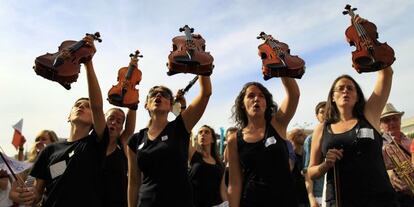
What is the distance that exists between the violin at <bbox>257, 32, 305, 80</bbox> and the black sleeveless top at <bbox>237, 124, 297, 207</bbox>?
60cm

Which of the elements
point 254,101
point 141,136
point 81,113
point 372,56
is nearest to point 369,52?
point 372,56

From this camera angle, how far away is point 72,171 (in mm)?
3762

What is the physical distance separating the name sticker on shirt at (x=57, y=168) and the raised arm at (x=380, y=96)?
2.90m

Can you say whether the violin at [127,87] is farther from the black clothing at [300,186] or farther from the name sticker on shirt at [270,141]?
the black clothing at [300,186]

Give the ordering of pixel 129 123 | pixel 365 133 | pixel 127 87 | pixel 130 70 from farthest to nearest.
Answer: pixel 130 70
pixel 127 87
pixel 129 123
pixel 365 133

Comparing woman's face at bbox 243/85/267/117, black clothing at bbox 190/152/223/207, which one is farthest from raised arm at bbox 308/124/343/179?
black clothing at bbox 190/152/223/207

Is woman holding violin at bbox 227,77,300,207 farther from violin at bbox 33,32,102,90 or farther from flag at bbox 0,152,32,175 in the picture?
flag at bbox 0,152,32,175

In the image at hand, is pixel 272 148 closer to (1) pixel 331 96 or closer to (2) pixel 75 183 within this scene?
(1) pixel 331 96

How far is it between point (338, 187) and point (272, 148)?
0.68 meters

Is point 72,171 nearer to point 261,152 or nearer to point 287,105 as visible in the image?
point 261,152

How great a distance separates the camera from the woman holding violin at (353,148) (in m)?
3.47

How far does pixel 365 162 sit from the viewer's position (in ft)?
11.6

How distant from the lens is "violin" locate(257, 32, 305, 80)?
370cm

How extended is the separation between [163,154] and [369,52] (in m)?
2.16
